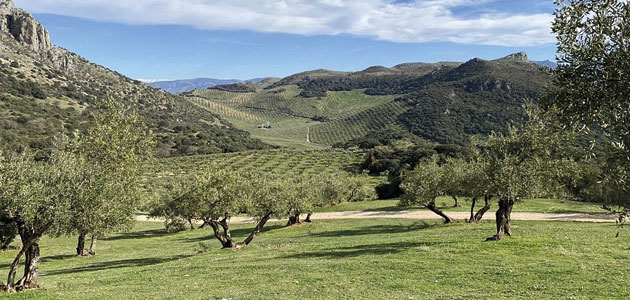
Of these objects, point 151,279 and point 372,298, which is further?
point 151,279

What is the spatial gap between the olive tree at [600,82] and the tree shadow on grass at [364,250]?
53.6ft

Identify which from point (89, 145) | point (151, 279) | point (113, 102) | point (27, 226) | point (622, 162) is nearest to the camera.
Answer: point (622, 162)

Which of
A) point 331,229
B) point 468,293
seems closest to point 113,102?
point 331,229

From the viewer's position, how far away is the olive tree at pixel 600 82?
44.8 ft

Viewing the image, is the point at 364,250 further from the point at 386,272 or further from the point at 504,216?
the point at 504,216

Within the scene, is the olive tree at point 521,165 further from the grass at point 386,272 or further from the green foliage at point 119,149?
the green foliage at point 119,149

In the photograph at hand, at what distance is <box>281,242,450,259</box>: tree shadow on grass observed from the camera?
96.3 feet

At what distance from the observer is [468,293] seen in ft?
59.3

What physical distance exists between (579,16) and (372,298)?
1512 cm

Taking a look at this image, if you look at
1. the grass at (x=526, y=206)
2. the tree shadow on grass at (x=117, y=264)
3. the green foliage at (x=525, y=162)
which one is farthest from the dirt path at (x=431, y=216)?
the tree shadow on grass at (x=117, y=264)

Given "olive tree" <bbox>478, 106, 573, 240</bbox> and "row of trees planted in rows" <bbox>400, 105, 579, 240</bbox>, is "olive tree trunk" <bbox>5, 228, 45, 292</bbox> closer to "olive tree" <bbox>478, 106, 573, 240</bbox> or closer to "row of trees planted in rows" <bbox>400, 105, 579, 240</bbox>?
"row of trees planted in rows" <bbox>400, 105, 579, 240</bbox>

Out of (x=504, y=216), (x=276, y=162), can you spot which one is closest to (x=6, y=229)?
(x=504, y=216)

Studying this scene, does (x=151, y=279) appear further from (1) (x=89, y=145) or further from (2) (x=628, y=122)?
(2) (x=628, y=122)

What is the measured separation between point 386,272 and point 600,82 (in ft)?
46.7
